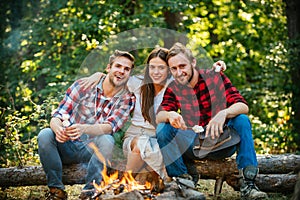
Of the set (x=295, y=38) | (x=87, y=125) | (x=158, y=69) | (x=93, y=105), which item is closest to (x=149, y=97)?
(x=158, y=69)

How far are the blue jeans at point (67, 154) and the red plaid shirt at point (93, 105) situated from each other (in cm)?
19

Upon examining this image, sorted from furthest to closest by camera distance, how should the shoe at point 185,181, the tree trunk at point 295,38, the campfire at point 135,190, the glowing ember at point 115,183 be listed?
1. the tree trunk at point 295,38
2. the shoe at point 185,181
3. the glowing ember at point 115,183
4. the campfire at point 135,190

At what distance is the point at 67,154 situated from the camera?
399 centimetres

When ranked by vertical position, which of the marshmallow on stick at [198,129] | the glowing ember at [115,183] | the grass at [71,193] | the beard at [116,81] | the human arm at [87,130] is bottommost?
the grass at [71,193]

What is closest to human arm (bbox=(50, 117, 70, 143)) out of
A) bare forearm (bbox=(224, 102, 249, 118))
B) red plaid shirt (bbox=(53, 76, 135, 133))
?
red plaid shirt (bbox=(53, 76, 135, 133))

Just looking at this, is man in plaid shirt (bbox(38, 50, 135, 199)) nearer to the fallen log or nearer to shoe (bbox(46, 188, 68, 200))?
shoe (bbox(46, 188, 68, 200))

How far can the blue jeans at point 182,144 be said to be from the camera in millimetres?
3693

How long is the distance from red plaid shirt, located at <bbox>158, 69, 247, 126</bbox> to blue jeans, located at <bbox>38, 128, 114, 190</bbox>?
0.58 meters

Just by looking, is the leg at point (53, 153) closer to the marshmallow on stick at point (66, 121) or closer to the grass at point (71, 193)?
the marshmallow on stick at point (66, 121)

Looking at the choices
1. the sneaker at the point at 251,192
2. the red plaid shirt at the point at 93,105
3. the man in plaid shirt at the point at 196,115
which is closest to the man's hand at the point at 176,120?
the man in plaid shirt at the point at 196,115

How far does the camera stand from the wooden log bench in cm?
407

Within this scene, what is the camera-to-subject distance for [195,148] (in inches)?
152

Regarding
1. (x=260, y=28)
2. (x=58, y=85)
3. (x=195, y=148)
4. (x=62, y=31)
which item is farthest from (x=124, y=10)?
(x=195, y=148)

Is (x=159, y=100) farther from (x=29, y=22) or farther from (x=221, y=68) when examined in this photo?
(x=29, y=22)
